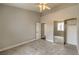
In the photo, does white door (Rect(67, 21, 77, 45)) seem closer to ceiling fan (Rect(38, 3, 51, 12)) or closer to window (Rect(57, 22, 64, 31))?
window (Rect(57, 22, 64, 31))

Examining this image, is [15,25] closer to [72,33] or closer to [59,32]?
[59,32]

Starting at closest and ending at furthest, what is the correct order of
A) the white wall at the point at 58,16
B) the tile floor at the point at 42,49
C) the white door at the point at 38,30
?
the tile floor at the point at 42,49, the white wall at the point at 58,16, the white door at the point at 38,30

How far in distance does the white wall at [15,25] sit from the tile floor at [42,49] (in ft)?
0.55

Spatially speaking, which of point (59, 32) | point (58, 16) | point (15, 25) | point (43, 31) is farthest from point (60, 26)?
point (15, 25)

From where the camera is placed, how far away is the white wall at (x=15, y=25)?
7.72 ft

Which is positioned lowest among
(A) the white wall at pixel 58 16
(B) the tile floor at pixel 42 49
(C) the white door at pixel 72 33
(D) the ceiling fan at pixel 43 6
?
(B) the tile floor at pixel 42 49

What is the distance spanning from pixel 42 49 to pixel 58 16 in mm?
930

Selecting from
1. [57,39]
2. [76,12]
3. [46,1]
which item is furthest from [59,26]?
[46,1]

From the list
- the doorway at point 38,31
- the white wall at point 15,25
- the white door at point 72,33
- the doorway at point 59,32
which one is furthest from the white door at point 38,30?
the white door at point 72,33

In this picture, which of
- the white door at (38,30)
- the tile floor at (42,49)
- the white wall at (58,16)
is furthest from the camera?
the white door at (38,30)

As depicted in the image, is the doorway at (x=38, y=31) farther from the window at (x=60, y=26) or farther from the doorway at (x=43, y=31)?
the window at (x=60, y=26)

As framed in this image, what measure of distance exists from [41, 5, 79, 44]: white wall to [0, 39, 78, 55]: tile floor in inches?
11.5

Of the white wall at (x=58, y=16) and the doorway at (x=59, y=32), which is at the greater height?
the white wall at (x=58, y=16)

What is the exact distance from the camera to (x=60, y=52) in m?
2.23
